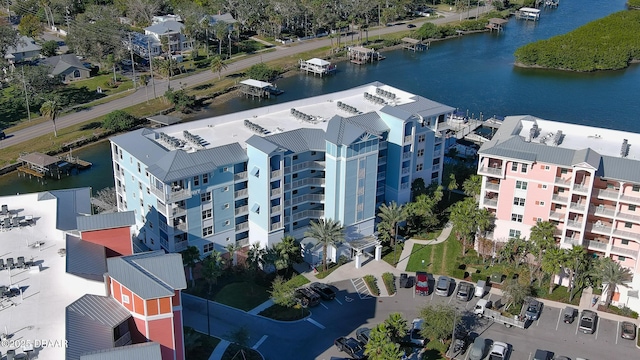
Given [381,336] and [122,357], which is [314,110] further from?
[122,357]

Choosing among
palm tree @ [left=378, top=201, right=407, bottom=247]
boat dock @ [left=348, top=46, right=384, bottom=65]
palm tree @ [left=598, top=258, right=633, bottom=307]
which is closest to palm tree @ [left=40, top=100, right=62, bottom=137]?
palm tree @ [left=378, top=201, right=407, bottom=247]

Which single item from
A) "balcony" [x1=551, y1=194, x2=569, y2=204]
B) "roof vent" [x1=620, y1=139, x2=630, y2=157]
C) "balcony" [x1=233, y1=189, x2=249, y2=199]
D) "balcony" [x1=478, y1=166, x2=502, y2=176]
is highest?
"roof vent" [x1=620, y1=139, x2=630, y2=157]

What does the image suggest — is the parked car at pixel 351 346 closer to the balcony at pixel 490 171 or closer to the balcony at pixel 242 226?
the balcony at pixel 242 226

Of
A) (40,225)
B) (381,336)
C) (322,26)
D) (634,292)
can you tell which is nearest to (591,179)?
(634,292)

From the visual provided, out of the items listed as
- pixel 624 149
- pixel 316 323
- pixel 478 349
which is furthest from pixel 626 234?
pixel 316 323

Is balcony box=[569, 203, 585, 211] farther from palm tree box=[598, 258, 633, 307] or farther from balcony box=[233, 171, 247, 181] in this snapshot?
balcony box=[233, 171, 247, 181]

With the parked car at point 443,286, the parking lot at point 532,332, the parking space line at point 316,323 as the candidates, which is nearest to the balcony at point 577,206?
the parking lot at point 532,332

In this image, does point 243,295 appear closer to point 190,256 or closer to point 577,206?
point 190,256
